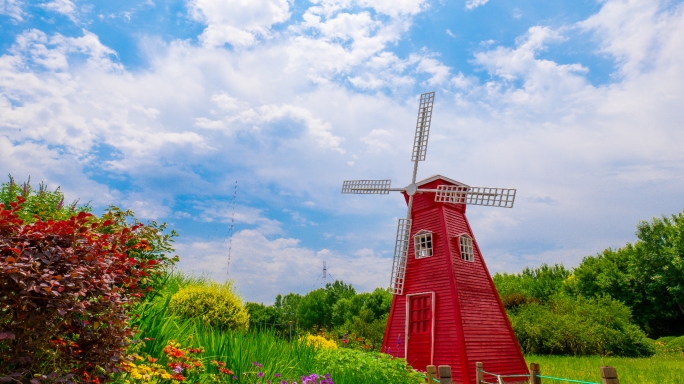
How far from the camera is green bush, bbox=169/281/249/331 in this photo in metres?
11.6

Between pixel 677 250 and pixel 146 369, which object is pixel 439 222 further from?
pixel 677 250

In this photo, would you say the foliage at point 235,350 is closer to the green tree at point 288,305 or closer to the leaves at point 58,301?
the leaves at point 58,301

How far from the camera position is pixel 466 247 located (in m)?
13.4

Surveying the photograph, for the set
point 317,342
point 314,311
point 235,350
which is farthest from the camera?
point 314,311

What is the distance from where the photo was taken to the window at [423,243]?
13.4m

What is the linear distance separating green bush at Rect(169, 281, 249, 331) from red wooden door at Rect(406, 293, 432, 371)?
14.5 ft

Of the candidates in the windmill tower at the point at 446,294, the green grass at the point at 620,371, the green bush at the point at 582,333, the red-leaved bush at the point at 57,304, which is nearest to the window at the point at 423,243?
the windmill tower at the point at 446,294

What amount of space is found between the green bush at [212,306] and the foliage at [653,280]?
2780 cm

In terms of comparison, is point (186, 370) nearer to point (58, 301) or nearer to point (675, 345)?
point (58, 301)

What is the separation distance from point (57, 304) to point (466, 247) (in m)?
11.1

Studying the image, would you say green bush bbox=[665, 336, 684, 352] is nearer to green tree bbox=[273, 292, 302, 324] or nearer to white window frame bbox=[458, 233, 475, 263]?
white window frame bbox=[458, 233, 475, 263]

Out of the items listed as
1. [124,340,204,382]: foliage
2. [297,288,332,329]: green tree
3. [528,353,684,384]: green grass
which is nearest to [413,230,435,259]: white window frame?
[528,353,684,384]: green grass

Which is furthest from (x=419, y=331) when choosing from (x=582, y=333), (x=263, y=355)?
(x=582, y=333)

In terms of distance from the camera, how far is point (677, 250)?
30.0m
